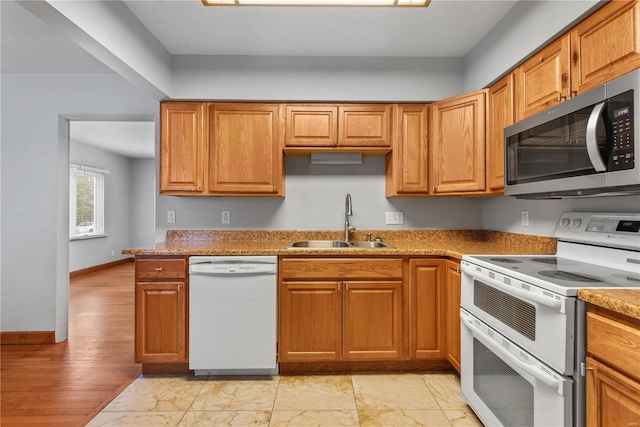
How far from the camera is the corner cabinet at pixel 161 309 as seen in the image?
220 cm

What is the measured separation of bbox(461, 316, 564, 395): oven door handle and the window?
21.6 feet

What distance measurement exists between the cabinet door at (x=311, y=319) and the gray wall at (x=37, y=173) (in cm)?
230

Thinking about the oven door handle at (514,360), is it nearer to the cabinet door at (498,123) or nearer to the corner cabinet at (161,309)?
the cabinet door at (498,123)

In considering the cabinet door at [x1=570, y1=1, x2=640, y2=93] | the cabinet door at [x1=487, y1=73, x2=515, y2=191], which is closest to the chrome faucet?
the cabinet door at [x1=487, y1=73, x2=515, y2=191]

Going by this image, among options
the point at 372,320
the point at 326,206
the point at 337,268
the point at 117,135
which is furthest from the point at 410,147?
the point at 117,135

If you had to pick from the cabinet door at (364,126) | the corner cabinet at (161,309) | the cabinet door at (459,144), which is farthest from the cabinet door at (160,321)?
the cabinet door at (459,144)

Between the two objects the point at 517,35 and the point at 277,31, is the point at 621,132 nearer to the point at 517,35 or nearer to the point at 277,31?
the point at 517,35

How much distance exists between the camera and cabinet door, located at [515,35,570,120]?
160cm

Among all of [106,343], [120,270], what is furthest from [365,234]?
[120,270]

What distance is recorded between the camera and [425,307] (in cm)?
224

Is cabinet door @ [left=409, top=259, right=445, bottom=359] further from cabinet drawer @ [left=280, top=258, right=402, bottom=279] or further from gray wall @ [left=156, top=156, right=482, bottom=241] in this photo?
gray wall @ [left=156, top=156, right=482, bottom=241]

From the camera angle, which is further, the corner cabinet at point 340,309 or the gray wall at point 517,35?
the corner cabinet at point 340,309

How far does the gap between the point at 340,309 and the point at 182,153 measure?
68.4 inches

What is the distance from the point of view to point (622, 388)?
959 millimetres
